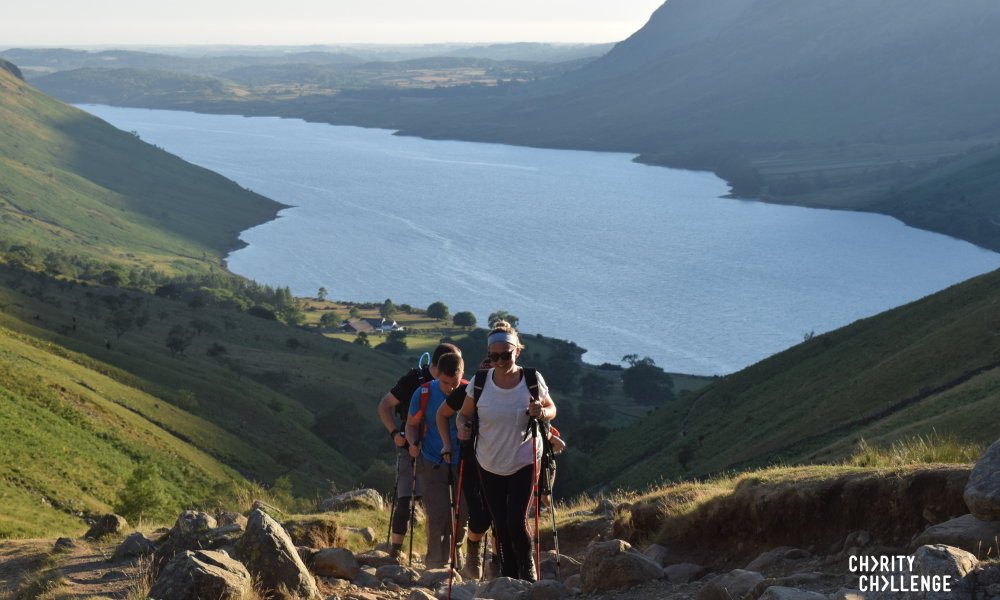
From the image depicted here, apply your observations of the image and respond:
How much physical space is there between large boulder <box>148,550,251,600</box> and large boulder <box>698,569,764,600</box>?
376 cm

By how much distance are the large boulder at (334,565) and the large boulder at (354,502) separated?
444cm

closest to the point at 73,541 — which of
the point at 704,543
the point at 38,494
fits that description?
the point at 704,543

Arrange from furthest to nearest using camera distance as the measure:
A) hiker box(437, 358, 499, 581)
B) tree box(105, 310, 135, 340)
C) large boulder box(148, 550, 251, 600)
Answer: tree box(105, 310, 135, 340) < hiker box(437, 358, 499, 581) < large boulder box(148, 550, 251, 600)

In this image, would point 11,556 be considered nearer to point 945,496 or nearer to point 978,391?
point 945,496

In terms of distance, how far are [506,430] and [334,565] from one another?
2.56 metres

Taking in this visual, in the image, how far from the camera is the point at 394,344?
347 feet

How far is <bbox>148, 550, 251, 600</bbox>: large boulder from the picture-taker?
6062mm

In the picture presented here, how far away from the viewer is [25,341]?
4691cm

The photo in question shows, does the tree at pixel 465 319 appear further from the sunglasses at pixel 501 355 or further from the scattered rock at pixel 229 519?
the sunglasses at pixel 501 355

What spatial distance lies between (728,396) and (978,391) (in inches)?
892

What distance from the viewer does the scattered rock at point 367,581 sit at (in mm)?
7730

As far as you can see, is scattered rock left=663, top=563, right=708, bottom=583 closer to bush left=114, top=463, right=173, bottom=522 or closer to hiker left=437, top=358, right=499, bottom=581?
hiker left=437, top=358, right=499, bottom=581

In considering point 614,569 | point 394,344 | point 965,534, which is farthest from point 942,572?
point 394,344

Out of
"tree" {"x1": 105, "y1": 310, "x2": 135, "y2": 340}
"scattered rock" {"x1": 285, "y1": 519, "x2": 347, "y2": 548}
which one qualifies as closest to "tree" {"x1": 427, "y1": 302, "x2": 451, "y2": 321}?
"tree" {"x1": 105, "y1": 310, "x2": 135, "y2": 340}
